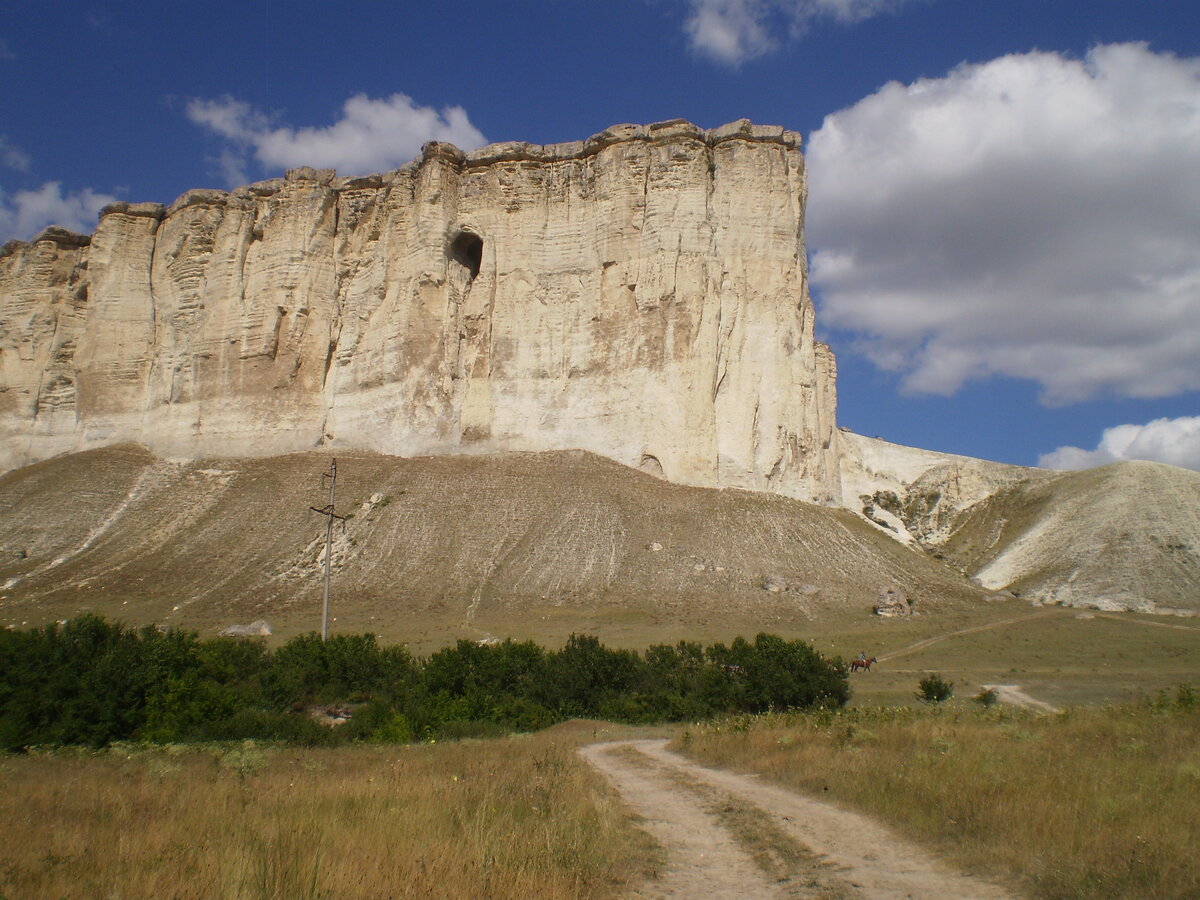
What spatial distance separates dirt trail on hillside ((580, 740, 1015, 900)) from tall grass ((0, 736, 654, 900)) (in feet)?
1.54

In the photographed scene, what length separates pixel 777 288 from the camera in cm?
4772

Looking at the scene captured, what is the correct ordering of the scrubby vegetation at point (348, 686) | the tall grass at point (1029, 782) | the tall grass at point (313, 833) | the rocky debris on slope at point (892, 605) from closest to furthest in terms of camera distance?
the tall grass at point (313, 833), the tall grass at point (1029, 782), the scrubby vegetation at point (348, 686), the rocky debris on slope at point (892, 605)

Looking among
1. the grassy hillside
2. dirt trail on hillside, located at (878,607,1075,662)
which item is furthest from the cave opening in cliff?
dirt trail on hillside, located at (878,607,1075,662)

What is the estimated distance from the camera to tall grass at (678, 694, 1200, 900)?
5930 millimetres

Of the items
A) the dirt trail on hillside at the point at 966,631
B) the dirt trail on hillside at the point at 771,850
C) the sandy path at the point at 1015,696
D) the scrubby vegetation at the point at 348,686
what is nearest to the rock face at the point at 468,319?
the dirt trail on hillside at the point at 966,631

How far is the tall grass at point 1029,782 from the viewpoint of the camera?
5930 millimetres

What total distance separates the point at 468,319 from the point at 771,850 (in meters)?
45.8

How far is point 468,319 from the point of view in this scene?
5059 cm

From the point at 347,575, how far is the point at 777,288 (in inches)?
1120

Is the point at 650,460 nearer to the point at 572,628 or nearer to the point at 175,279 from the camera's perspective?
the point at 572,628

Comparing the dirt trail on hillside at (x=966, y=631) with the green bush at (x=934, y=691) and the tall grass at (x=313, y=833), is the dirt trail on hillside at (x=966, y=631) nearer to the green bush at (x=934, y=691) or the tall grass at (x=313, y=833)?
the green bush at (x=934, y=691)

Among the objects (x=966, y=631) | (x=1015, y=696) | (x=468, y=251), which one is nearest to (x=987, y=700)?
(x=1015, y=696)

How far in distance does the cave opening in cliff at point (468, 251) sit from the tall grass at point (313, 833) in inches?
1785

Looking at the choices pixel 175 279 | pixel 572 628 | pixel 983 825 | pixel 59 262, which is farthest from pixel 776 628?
pixel 59 262
